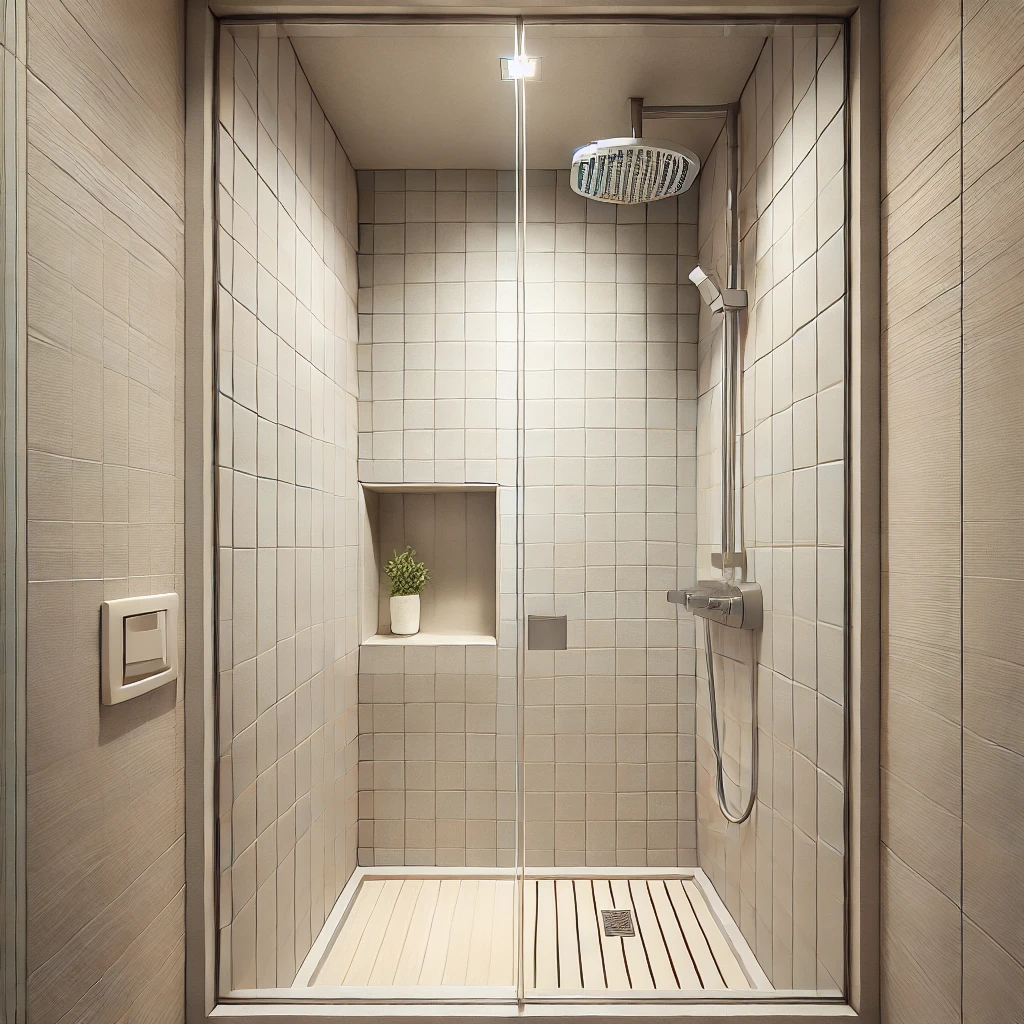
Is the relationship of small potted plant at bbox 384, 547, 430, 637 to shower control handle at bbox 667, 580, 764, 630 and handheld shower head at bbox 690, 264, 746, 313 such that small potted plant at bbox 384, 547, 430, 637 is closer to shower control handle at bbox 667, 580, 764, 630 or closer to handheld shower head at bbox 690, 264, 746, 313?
shower control handle at bbox 667, 580, 764, 630

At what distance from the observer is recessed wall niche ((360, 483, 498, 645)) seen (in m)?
1.38

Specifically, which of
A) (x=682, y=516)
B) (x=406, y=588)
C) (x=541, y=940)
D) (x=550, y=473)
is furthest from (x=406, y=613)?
(x=541, y=940)

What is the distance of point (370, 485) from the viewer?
54.9 inches

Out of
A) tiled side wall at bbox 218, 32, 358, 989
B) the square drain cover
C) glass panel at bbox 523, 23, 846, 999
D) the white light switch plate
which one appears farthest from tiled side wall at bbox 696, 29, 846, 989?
the white light switch plate

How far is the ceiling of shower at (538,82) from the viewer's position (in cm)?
136

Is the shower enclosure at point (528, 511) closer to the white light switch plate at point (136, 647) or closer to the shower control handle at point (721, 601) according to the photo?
the shower control handle at point (721, 601)

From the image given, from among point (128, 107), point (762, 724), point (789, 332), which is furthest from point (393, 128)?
point (762, 724)

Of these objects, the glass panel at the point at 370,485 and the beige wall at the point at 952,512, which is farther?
the glass panel at the point at 370,485

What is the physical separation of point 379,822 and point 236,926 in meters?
0.30

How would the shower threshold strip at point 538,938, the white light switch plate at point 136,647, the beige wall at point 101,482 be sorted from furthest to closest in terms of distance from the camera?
1. the shower threshold strip at point 538,938
2. the white light switch plate at point 136,647
3. the beige wall at point 101,482

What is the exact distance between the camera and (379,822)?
141 centimetres

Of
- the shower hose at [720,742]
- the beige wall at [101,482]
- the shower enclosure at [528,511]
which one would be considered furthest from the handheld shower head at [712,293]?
the beige wall at [101,482]

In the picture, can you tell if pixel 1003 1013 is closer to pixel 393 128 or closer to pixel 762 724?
pixel 762 724

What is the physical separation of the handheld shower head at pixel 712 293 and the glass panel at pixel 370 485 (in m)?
0.34
